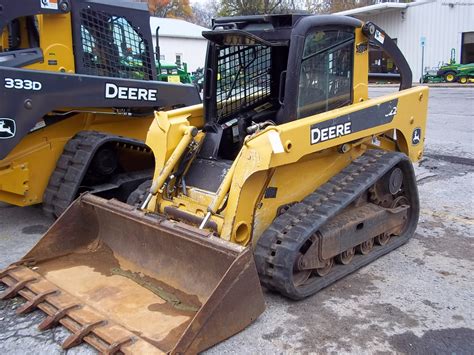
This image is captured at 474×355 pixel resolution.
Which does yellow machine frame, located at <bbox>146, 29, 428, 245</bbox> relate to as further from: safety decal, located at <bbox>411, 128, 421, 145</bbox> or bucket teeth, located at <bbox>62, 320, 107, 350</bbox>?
bucket teeth, located at <bbox>62, 320, 107, 350</bbox>

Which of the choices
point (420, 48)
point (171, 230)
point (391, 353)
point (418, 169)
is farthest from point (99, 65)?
point (420, 48)

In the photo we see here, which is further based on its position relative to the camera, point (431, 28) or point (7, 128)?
point (431, 28)

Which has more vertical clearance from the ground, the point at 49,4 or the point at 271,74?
the point at 49,4

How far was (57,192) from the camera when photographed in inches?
211

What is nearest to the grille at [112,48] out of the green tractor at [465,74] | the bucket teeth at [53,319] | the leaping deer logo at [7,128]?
the leaping deer logo at [7,128]

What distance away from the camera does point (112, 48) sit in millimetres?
5898

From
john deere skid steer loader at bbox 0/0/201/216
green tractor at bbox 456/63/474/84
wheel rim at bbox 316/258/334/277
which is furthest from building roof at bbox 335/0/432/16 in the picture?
wheel rim at bbox 316/258/334/277

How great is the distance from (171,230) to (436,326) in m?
1.88

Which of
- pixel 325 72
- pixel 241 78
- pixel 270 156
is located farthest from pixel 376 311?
pixel 241 78

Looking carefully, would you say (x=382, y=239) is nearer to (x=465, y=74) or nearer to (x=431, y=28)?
(x=465, y=74)

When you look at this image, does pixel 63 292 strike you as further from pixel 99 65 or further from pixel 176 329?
pixel 99 65

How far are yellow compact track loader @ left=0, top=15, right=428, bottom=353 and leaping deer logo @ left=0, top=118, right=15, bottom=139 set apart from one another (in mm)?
1040

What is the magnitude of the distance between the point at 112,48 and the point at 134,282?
10.1 ft

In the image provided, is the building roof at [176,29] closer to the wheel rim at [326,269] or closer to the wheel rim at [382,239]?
the wheel rim at [382,239]
